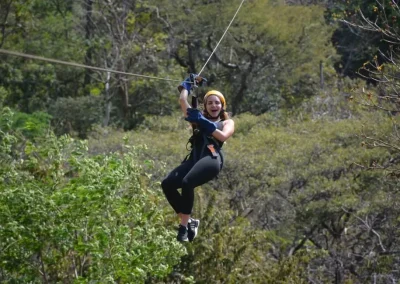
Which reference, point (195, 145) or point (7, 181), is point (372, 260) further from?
point (195, 145)

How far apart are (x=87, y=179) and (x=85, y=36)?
17.2 metres

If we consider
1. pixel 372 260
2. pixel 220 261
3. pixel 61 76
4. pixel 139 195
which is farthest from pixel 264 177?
pixel 61 76

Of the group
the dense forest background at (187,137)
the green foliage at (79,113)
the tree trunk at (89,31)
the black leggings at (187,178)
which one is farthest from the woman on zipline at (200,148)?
the tree trunk at (89,31)

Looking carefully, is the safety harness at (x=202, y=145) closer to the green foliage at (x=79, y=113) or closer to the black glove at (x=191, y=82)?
the black glove at (x=191, y=82)

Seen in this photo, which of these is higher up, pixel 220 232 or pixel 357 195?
pixel 220 232

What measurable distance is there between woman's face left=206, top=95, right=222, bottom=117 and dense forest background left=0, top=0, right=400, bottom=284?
2.94ft

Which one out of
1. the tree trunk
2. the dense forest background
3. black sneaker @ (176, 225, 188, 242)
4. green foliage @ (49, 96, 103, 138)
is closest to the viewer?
black sneaker @ (176, 225, 188, 242)

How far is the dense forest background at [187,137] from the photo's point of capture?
10.2 metres

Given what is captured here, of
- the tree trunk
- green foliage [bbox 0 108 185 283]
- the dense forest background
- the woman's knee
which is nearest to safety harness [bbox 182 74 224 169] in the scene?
the woman's knee

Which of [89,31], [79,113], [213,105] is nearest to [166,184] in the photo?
[213,105]

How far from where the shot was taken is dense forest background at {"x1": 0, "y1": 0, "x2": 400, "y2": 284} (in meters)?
10.2

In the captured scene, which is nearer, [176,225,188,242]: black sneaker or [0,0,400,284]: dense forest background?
[176,225,188,242]: black sneaker

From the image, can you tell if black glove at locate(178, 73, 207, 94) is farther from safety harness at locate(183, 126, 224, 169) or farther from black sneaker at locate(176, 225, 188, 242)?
black sneaker at locate(176, 225, 188, 242)

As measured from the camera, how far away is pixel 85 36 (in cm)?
2641
